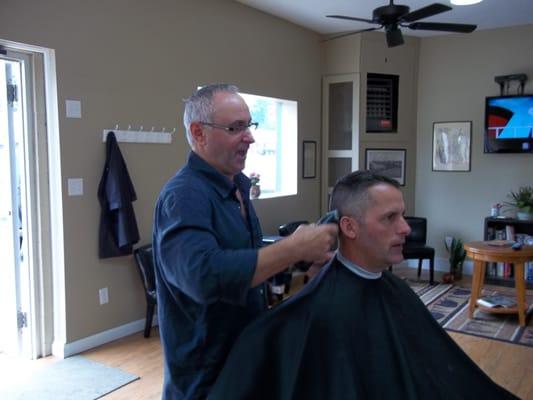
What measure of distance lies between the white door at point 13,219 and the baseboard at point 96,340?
8.2 inches

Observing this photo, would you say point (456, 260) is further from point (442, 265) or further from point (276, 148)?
point (276, 148)

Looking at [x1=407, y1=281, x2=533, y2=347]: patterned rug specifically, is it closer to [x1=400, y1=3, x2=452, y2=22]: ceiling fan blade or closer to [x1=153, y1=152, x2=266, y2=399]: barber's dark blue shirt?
[x1=400, y1=3, x2=452, y2=22]: ceiling fan blade

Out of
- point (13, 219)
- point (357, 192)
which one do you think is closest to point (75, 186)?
point (13, 219)

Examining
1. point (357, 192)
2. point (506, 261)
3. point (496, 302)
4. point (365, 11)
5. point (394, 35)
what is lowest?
point (496, 302)

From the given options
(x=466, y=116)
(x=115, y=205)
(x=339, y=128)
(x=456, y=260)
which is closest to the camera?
(x=115, y=205)

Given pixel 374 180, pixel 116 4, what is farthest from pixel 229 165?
pixel 116 4

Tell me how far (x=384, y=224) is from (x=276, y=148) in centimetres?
396

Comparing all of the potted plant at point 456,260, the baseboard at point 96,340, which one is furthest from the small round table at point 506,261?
the baseboard at point 96,340

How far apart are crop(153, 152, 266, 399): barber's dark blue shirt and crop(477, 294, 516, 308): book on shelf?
324 centimetres

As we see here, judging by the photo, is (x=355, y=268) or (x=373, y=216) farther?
(x=355, y=268)

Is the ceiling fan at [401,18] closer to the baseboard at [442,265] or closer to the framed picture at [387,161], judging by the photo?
the framed picture at [387,161]

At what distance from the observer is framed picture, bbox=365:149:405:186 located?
554 cm

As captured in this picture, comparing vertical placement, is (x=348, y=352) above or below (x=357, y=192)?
below

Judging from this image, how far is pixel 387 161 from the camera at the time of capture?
5621 mm
